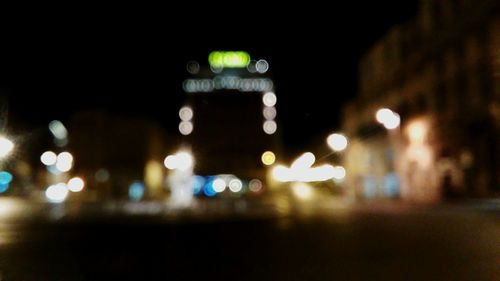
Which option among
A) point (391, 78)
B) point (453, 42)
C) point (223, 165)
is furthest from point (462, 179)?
point (223, 165)

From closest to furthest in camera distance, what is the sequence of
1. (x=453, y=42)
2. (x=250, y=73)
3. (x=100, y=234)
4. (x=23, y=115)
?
1. (x=100, y=234)
2. (x=453, y=42)
3. (x=23, y=115)
4. (x=250, y=73)

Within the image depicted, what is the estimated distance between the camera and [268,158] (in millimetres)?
52094

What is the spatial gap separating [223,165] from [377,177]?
495 inches

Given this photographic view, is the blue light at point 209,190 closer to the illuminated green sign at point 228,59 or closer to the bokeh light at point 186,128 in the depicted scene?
the bokeh light at point 186,128

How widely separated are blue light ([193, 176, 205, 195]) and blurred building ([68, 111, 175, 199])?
60.7 feet

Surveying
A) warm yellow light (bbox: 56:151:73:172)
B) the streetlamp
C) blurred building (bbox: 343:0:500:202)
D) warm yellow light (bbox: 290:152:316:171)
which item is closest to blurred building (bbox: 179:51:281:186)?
warm yellow light (bbox: 290:152:316:171)

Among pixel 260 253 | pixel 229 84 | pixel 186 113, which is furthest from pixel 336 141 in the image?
pixel 260 253

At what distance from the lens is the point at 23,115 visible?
1786 inches

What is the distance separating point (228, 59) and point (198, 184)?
2564 cm

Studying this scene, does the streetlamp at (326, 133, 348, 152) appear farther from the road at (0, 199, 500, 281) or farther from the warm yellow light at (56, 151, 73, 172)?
the road at (0, 199, 500, 281)

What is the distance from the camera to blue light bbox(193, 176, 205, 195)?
47.5 meters

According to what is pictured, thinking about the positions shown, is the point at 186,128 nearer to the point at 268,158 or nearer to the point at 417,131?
the point at 268,158

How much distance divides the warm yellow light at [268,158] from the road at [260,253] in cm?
3245

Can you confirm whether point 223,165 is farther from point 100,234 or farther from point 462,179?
point 100,234
